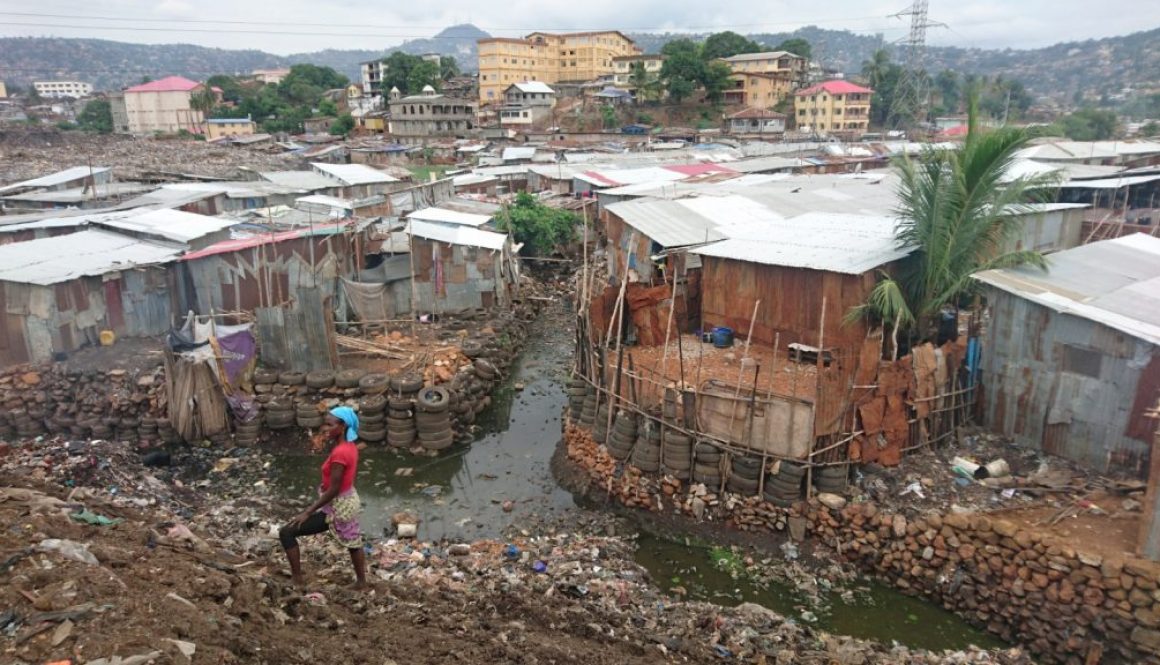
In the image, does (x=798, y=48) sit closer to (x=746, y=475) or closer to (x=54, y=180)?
(x=54, y=180)

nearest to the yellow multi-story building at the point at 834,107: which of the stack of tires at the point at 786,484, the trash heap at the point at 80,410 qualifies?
the stack of tires at the point at 786,484

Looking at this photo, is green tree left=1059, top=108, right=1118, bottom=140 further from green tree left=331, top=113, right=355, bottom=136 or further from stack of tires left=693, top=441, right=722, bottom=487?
green tree left=331, top=113, right=355, bottom=136

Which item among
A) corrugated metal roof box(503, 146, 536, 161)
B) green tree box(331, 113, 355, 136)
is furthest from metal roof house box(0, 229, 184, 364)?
green tree box(331, 113, 355, 136)

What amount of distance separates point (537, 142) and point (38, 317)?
135 ft

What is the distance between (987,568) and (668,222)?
833 cm

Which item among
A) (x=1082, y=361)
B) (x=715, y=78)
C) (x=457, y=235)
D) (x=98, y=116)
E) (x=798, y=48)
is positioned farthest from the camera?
(x=798, y=48)

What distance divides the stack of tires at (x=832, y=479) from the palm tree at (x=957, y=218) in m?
2.10

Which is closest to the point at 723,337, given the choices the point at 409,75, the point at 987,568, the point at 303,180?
the point at 987,568

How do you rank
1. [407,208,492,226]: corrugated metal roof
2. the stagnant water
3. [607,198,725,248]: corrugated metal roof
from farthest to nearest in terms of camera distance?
[407,208,492,226]: corrugated metal roof → [607,198,725,248]: corrugated metal roof → the stagnant water

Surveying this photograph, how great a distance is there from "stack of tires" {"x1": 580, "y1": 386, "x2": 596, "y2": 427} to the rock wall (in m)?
1.52

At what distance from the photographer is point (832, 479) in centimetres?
878

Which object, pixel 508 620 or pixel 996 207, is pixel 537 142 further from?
pixel 508 620

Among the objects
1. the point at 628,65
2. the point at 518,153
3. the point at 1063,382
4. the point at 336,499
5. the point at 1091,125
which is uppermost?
the point at 628,65

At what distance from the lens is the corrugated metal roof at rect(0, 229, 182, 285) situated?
39.5 feet
